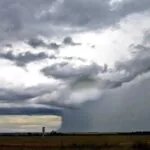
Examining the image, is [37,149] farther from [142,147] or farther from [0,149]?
[142,147]

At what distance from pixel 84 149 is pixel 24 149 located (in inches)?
532

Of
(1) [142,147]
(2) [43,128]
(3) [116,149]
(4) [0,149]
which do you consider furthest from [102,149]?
(2) [43,128]

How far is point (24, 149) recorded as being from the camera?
3509 inches

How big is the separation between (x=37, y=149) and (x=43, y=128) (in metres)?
108

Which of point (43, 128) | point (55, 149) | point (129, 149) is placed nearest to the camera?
point (129, 149)

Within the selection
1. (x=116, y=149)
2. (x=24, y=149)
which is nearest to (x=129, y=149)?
(x=116, y=149)

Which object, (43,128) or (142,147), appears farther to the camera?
(43,128)

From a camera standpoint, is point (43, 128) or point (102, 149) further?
point (43, 128)

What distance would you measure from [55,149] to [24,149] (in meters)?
6.67

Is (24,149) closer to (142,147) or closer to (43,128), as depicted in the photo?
(142,147)

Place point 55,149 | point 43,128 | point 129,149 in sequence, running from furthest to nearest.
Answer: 1. point 43,128
2. point 55,149
3. point 129,149

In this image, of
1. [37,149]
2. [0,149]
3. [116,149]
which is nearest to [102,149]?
[116,149]

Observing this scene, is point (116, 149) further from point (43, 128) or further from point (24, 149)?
point (43, 128)

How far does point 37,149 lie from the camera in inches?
3499
